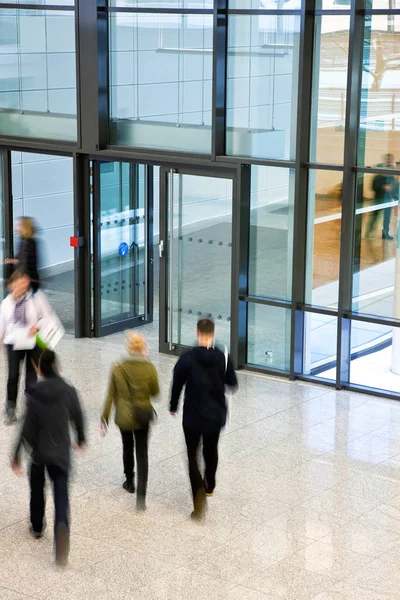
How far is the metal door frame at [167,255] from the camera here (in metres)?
11.0

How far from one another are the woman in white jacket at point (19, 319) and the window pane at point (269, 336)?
9.03 ft

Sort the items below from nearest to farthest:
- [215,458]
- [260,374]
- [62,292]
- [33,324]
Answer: [215,458] < [33,324] < [260,374] < [62,292]

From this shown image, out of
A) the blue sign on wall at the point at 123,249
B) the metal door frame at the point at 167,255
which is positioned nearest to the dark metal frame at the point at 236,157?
the metal door frame at the point at 167,255

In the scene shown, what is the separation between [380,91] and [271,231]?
189 cm

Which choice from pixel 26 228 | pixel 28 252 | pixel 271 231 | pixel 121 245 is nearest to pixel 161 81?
pixel 271 231

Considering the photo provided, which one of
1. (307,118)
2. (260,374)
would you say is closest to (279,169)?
(307,118)

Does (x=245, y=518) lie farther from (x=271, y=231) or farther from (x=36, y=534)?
(x=271, y=231)

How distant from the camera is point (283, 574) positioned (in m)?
6.63

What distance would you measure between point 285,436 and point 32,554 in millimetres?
3047

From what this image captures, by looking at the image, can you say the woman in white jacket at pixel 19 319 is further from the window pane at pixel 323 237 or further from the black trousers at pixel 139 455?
the window pane at pixel 323 237

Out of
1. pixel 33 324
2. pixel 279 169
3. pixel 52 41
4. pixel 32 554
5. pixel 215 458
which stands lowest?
pixel 32 554

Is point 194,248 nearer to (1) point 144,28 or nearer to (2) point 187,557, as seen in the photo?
(1) point 144,28

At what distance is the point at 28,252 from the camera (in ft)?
32.4

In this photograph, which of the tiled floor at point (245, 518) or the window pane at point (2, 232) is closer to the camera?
the tiled floor at point (245, 518)
